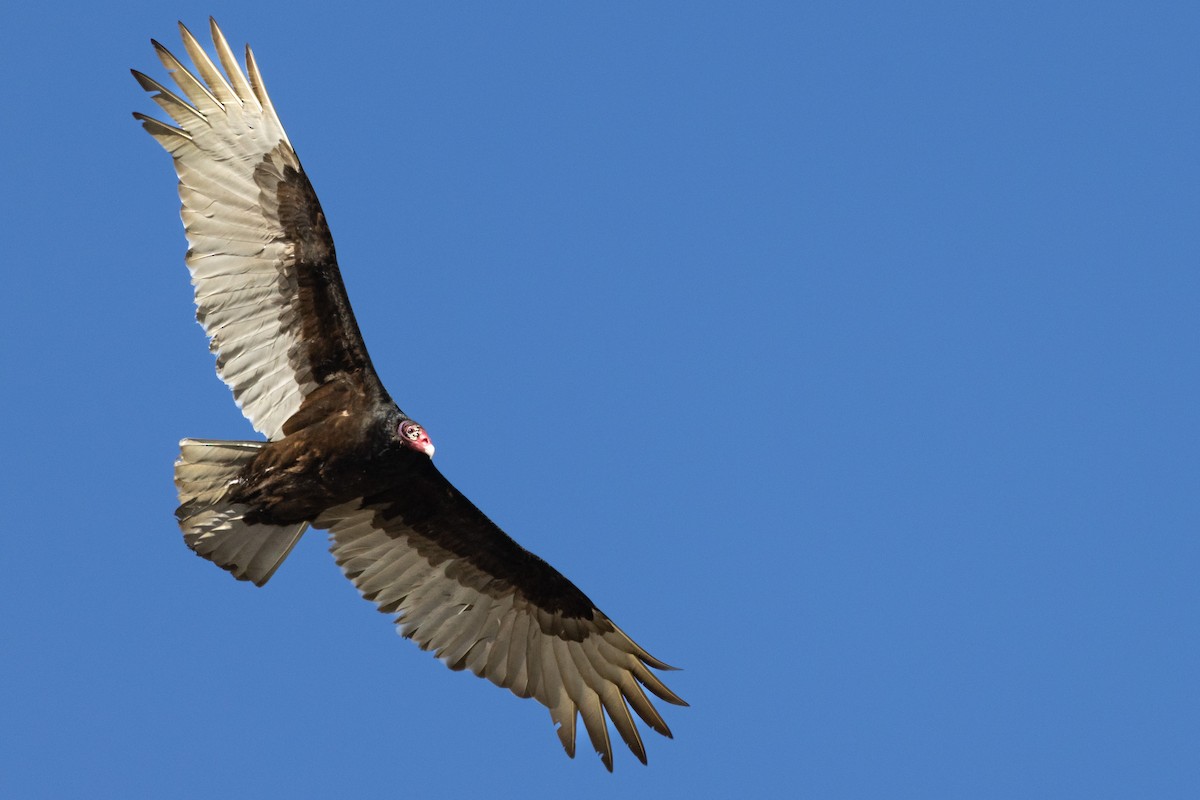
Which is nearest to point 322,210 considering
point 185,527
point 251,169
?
point 251,169

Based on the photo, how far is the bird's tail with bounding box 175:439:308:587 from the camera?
9562 millimetres

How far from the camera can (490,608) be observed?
1065 centimetres

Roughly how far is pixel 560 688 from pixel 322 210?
3337mm

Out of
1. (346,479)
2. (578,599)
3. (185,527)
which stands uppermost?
(578,599)

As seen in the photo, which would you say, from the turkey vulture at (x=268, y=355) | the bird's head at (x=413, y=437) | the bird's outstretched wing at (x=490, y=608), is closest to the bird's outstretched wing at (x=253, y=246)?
the turkey vulture at (x=268, y=355)

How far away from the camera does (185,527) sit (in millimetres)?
9727

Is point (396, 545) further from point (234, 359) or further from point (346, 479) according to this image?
point (234, 359)

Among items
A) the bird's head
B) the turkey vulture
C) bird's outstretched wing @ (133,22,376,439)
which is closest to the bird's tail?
the turkey vulture

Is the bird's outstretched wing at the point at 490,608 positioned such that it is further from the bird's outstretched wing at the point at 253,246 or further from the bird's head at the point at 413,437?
the bird's outstretched wing at the point at 253,246

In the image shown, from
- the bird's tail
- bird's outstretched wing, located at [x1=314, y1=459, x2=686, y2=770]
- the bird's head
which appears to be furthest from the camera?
bird's outstretched wing, located at [x1=314, y1=459, x2=686, y2=770]

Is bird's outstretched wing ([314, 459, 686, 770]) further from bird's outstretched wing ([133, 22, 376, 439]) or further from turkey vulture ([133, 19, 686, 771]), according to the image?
bird's outstretched wing ([133, 22, 376, 439])

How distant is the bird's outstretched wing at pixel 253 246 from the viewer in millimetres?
9570

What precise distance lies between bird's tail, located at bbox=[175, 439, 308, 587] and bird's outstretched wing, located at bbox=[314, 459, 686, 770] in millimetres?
478

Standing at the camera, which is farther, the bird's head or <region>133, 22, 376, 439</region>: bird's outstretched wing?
the bird's head
